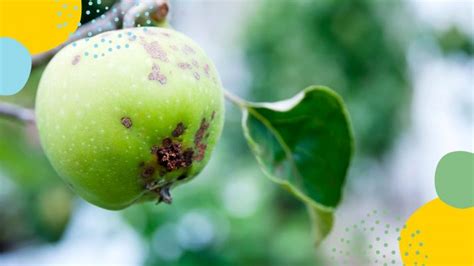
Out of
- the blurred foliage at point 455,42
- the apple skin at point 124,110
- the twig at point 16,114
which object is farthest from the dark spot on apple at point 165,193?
the blurred foliage at point 455,42

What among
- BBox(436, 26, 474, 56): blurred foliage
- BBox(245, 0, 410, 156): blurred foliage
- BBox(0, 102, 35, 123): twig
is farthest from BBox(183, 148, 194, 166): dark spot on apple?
BBox(436, 26, 474, 56): blurred foliage

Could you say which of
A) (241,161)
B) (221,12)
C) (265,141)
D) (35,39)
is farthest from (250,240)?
(221,12)

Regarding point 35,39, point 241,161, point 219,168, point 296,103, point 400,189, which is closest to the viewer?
point 35,39

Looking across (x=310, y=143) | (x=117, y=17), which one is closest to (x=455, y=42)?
(x=310, y=143)

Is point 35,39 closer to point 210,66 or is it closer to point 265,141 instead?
point 210,66

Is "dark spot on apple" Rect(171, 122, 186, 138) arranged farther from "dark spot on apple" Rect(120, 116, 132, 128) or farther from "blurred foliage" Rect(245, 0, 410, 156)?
"blurred foliage" Rect(245, 0, 410, 156)

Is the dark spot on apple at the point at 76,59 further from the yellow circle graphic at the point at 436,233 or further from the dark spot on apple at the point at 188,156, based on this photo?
the yellow circle graphic at the point at 436,233

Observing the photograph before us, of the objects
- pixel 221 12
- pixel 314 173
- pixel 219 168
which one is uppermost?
pixel 314 173
